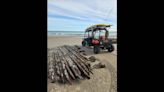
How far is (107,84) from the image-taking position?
2080mm
